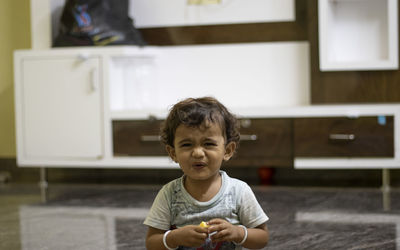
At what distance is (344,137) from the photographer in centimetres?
262

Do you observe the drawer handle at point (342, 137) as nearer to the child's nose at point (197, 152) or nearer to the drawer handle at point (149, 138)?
the drawer handle at point (149, 138)

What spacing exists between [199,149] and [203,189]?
101 millimetres

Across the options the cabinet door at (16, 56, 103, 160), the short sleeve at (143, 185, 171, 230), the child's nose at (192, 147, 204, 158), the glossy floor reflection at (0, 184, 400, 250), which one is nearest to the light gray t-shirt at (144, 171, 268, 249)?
the short sleeve at (143, 185, 171, 230)

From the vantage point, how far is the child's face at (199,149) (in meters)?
1.17

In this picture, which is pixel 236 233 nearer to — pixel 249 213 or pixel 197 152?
pixel 249 213

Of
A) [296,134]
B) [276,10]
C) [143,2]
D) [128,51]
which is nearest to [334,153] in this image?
[296,134]

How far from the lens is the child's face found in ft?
3.84

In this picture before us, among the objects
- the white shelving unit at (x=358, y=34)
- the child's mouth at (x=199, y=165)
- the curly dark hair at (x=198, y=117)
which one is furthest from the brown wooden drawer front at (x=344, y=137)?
the child's mouth at (x=199, y=165)

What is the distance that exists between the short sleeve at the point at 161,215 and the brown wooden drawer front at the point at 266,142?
152cm

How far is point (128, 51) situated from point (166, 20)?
1.55ft

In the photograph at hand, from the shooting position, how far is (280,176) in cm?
310

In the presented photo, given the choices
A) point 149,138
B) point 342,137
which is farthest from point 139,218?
point 342,137

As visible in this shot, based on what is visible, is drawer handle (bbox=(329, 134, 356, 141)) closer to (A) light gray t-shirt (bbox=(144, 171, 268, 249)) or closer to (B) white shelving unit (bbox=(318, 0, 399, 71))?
(B) white shelving unit (bbox=(318, 0, 399, 71))

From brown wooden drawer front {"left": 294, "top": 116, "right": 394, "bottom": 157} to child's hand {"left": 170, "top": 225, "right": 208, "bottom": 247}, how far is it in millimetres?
1643
